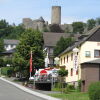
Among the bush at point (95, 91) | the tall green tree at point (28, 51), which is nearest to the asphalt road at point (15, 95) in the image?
the bush at point (95, 91)

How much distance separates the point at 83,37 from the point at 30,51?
1101 centimetres

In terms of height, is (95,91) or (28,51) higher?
(28,51)

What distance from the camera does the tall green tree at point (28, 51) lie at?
7275 cm

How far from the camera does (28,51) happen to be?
2943 inches

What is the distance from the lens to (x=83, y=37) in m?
67.9

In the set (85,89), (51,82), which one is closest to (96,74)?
(85,89)

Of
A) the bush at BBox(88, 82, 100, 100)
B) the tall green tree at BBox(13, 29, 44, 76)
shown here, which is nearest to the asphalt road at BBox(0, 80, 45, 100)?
the bush at BBox(88, 82, 100, 100)

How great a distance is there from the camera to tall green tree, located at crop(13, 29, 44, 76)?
72.8 metres

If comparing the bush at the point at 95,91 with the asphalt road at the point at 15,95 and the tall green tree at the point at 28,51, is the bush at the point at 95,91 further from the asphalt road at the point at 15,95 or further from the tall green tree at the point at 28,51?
the tall green tree at the point at 28,51

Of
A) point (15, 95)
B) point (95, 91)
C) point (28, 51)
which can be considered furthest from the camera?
point (28, 51)

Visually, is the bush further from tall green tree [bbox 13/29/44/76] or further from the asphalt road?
tall green tree [bbox 13/29/44/76]

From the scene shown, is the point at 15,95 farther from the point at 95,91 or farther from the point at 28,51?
the point at 28,51

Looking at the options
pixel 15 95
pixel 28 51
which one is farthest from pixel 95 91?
pixel 28 51

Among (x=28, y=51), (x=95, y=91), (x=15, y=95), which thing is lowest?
(x=15, y=95)
